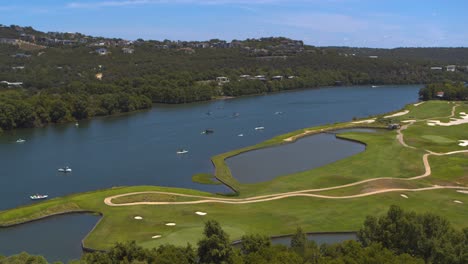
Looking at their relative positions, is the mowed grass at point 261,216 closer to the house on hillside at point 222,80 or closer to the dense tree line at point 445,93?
the dense tree line at point 445,93

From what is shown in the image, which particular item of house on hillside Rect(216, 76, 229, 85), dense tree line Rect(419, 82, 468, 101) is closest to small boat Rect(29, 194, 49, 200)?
house on hillside Rect(216, 76, 229, 85)

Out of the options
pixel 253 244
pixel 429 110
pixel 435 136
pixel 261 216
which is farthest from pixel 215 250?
pixel 429 110

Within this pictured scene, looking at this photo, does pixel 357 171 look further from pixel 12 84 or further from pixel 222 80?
pixel 222 80

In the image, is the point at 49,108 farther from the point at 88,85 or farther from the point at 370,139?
the point at 370,139

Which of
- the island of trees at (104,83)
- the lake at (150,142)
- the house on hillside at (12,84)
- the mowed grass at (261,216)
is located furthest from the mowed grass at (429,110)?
the house on hillside at (12,84)

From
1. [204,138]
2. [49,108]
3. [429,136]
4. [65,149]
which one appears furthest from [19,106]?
[429,136]
